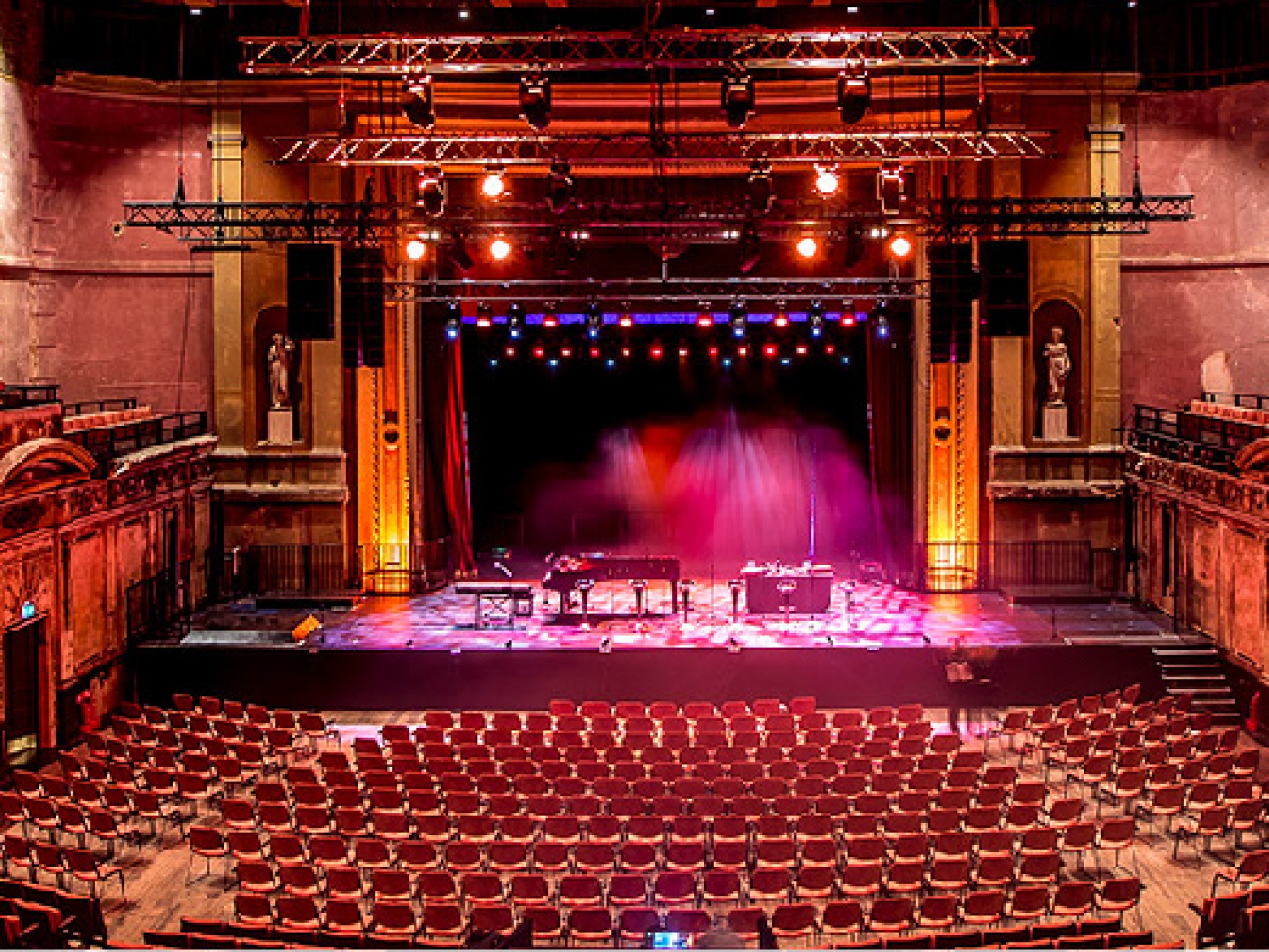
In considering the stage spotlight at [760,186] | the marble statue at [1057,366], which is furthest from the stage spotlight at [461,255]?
the marble statue at [1057,366]

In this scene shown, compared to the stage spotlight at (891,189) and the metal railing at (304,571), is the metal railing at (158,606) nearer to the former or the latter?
the metal railing at (304,571)

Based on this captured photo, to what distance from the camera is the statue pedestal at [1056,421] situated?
2608 cm

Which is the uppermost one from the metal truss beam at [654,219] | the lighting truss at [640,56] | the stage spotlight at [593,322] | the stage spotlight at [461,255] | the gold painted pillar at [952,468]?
the lighting truss at [640,56]

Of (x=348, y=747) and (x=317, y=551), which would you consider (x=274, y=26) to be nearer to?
(x=317, y=551)

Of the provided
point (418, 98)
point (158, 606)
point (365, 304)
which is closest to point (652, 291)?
point (365, 304)

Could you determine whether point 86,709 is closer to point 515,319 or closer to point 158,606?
point 158,606

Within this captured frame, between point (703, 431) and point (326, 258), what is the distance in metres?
10.6

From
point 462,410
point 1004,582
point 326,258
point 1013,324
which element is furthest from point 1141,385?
point 326,258

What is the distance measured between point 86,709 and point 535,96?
425 inches

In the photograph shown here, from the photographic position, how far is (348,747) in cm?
2070

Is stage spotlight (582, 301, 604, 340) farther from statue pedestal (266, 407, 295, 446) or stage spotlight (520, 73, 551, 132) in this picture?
stage spotlight (520, 73, 551, 132)

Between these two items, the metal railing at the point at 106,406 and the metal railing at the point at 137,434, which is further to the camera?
the metal railing at the point at 106,406

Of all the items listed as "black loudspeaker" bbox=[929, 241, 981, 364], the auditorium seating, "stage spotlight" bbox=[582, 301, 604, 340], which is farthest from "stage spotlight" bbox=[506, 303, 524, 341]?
the auditorium seating

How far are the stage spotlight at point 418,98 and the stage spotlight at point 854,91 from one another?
493 cm
